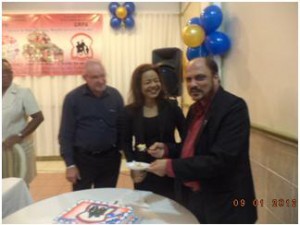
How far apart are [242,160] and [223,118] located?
0.58 feet

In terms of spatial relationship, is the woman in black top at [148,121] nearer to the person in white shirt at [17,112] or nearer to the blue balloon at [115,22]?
the person in white shirt at [17,112]

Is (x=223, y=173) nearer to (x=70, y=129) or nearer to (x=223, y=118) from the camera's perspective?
(x=223, y=118)

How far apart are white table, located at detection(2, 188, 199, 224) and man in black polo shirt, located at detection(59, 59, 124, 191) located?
0.46m

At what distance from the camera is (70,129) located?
1.87m

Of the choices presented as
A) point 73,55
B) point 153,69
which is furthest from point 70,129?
point 73,55

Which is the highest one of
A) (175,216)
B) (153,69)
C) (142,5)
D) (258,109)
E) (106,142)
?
(142,5)

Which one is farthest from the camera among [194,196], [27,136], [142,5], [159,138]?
[142,5]

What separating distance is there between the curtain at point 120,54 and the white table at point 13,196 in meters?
2.84

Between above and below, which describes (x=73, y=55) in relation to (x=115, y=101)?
above

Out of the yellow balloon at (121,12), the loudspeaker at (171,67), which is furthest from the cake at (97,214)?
the yellow balloon at (121,12)

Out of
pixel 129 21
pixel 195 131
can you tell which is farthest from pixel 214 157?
pixel 129 21

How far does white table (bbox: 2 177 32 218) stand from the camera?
1370 mm

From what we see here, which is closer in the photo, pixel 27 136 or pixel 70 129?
pixel 70 129

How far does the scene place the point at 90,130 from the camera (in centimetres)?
188
